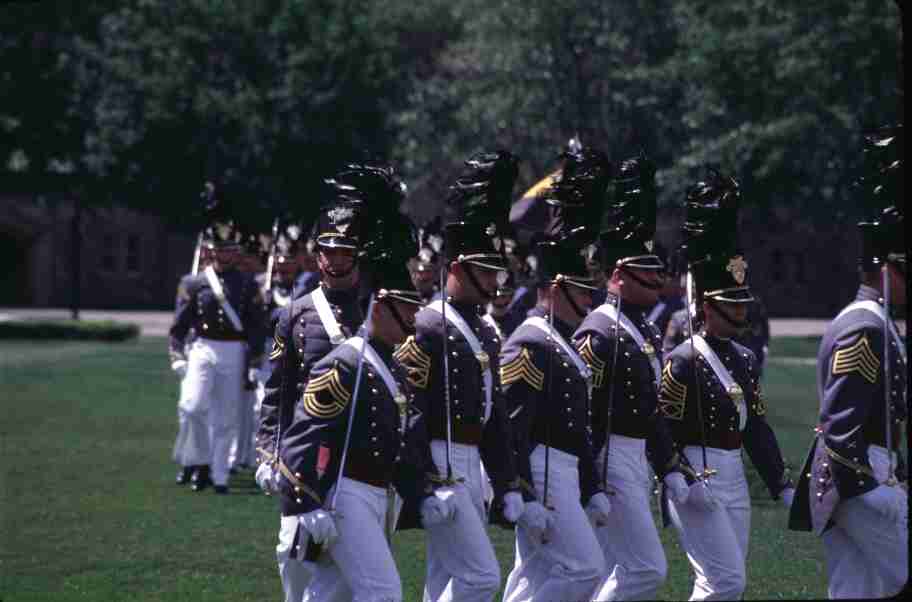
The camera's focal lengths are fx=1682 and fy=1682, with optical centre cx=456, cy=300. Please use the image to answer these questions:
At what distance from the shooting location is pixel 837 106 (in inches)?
1524

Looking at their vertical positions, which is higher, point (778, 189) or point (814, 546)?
point (778, 189)

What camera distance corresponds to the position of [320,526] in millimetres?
8070

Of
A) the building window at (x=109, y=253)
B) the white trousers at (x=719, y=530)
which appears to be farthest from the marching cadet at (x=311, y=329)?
the building window at (x=109, y=253)

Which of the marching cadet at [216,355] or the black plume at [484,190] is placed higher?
the black plume at [484,190]

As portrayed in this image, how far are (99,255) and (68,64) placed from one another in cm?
1958

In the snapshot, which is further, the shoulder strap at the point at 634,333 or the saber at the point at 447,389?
the shoulder strap at the point at 634,333

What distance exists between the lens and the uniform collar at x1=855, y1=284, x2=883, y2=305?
28.5ft

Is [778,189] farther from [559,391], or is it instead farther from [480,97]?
[559,391]

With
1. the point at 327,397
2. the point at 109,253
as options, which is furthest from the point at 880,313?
the point at 109,253

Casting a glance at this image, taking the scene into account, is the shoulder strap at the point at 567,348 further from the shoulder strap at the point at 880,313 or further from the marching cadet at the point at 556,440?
the shoulder strap at the point at 880,313

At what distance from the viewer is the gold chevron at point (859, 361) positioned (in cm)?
848

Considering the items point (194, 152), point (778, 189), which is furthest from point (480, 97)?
point (194, 152)

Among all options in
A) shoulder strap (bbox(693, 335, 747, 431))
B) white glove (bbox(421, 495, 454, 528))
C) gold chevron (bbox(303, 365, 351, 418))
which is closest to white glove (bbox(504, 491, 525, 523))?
white glove (bbox(421, 495, 454, 528))

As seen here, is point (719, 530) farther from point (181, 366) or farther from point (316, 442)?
point (181, 366)
